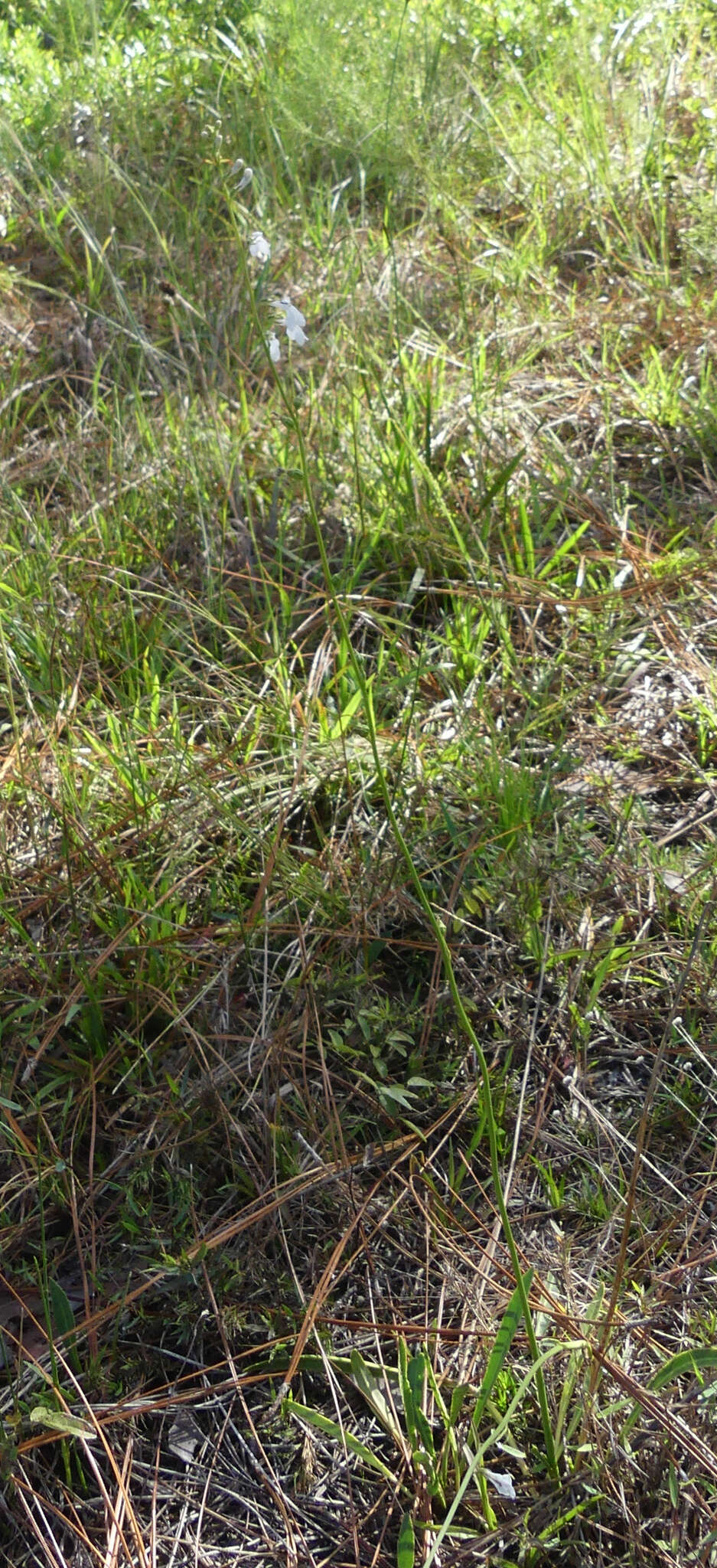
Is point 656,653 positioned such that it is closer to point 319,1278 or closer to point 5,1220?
point 319,1278

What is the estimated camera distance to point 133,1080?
5.68 feet

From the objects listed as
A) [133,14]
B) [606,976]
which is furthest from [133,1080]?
[133,14]

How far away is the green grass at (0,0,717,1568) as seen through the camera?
1.37 meters

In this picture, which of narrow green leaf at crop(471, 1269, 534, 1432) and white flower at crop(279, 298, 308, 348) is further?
white flower at crop(279, 298, 308, 348)

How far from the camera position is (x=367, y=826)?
1964 mm

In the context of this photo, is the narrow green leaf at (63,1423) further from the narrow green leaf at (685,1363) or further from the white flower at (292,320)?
the white flower at (292,320)

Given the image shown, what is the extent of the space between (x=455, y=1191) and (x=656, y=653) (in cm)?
117

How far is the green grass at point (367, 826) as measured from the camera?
1367 millimetres

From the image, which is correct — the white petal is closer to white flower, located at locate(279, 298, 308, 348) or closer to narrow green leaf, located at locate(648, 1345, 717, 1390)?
narrow green leaf, located at locate(648, 1345, 717, 1390)

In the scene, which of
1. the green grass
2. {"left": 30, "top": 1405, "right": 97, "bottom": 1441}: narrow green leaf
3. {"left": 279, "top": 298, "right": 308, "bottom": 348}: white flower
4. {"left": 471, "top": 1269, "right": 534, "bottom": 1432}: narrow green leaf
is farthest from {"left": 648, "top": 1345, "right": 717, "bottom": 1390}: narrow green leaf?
{"left": 279, "top": 298, "right": 308, "bottom": 348}: white flower

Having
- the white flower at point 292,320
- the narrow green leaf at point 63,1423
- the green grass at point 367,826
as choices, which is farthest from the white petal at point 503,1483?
the white flower at point 292,320

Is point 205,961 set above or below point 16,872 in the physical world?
below

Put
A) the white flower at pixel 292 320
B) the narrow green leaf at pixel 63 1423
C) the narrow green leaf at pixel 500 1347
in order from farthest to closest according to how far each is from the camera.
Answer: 1. the white flower at pixel 292 320
2. the narrow green leaf at pixel 63 1423
3. the narrow green leaf at pixel 500 1347

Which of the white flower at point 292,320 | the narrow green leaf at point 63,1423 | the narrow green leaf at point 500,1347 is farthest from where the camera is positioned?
the white flower at point 292,320
